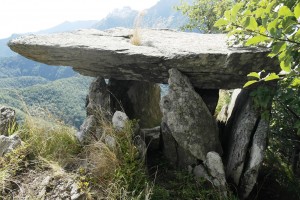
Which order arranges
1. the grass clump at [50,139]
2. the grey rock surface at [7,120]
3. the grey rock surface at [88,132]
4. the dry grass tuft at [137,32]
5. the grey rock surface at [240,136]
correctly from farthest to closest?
1. the dry grass tuft at [137,32]
2. the grey rock surface at [7,120]
3. the grey rock surface at [88,132]
4. the grass clump at [50,139]
5. the grey rock surface at [240,136]

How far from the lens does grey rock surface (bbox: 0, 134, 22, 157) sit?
8.08 m

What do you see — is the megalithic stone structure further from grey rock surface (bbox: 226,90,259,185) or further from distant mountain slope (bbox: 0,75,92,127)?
distant mountain slope (bbox: 0,75,92,127)

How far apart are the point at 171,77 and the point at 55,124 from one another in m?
3.47

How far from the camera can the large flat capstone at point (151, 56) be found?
763cm

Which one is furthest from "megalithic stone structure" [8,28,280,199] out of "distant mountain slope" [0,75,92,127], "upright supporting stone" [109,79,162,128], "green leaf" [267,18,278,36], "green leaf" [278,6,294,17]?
"distant mountain slope" [0,75,92,127]

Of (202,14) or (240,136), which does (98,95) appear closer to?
(240,136)

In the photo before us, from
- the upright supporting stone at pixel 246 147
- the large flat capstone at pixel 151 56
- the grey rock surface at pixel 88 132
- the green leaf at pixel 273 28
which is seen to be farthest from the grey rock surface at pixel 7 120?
the green leaf at pixel 273 28

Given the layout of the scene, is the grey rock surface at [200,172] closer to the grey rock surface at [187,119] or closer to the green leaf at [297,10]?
the grey rock surface at [187,119]

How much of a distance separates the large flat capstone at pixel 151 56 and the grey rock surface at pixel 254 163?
1.28 m

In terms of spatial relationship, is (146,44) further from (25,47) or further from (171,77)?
(25,47)

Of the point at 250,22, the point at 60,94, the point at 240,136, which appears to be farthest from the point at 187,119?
the point at 60,94

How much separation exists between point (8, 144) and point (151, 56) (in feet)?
12.7

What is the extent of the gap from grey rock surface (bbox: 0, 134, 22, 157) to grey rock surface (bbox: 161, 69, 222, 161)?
11.6 ft

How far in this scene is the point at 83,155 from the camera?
8.24 meters
